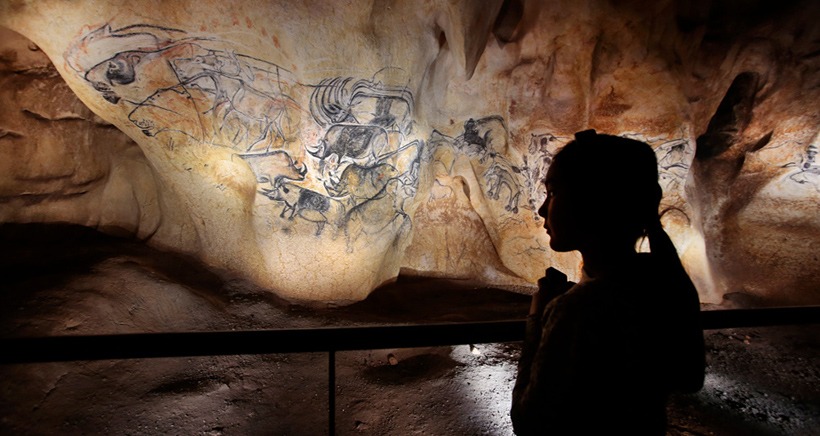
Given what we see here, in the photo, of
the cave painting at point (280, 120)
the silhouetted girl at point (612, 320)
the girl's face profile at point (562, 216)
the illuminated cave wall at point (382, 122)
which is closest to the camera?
the silhouetted girl at point (612, 320)

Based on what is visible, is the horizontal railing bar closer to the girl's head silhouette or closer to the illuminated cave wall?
the girl's head silhouette

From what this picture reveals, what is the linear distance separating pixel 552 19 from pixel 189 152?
569 centimetres

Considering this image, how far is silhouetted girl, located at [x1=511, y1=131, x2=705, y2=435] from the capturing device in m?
1.00

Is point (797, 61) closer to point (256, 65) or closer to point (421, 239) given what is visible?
point (421, 239)

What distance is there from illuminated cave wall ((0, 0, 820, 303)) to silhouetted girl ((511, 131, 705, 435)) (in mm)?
4432

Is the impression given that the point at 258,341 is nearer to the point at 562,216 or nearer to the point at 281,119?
the point at 562,216

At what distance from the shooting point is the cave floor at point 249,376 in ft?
10.7

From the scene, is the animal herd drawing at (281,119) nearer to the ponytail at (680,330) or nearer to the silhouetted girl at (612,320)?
the silhouetted girl at (612,320)

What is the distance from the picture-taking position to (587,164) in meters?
1.13

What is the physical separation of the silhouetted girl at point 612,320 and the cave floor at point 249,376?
2.74 metres

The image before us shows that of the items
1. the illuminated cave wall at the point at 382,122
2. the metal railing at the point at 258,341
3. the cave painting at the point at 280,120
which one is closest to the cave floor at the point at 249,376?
the illuminated cave wall at the point at 382,122

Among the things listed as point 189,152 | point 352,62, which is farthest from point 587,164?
point 189,152

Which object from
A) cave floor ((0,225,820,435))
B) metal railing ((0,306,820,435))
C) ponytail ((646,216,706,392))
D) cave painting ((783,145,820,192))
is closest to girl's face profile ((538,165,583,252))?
ponytail ((646,216,706,392))

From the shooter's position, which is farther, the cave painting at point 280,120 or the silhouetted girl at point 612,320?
the cave painting at point 280,120
